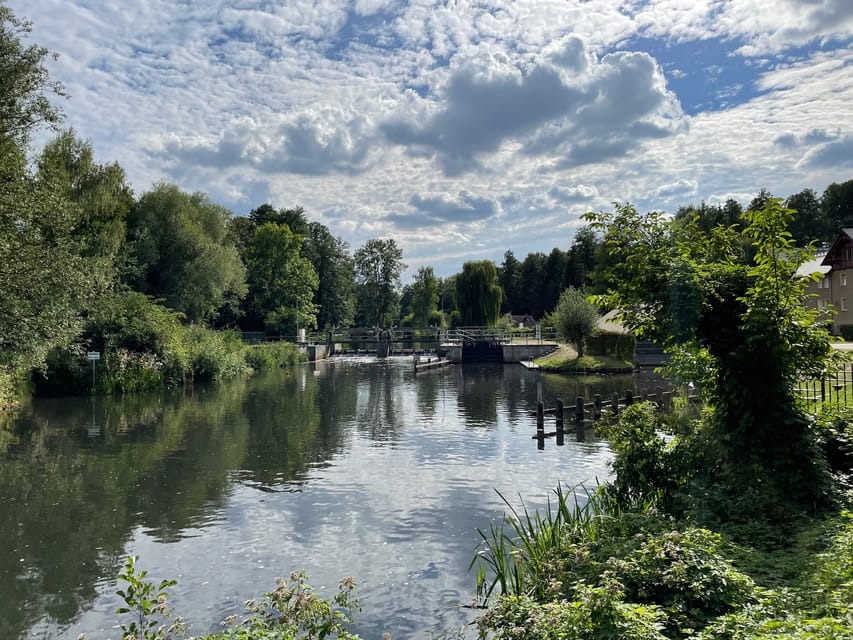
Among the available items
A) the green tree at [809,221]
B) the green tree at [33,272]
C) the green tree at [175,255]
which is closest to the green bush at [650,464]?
the green tree at [33,272]

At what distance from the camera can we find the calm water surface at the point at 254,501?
7988 millimetres

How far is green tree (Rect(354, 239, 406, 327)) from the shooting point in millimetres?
92562

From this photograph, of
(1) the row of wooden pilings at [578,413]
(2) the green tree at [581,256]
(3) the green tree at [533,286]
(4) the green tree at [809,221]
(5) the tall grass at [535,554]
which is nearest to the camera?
(5) the tall grass at [535,554]

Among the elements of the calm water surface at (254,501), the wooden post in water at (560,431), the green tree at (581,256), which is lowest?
the calm water surface at (254,501)

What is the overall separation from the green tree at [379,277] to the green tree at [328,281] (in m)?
10.0

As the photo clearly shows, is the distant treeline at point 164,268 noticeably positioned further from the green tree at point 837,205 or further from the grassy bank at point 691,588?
the grassy bank at point 691,588

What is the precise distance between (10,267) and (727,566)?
71.4 feet

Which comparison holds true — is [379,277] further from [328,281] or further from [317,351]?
[317,351]

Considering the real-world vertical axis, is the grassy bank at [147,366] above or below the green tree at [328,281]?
below

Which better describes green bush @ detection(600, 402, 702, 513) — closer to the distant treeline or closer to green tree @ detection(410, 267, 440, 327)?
the distant treeline

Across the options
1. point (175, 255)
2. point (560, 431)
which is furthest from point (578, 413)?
point (175, 255)

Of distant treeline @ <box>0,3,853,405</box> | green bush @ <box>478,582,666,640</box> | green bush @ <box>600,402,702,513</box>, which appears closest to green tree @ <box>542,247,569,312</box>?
distant treeline @ <box>0,3,853,405</box>

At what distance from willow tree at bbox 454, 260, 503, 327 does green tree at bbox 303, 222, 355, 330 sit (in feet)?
53.6

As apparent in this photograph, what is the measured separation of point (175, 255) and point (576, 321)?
94.1 ft
